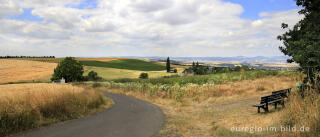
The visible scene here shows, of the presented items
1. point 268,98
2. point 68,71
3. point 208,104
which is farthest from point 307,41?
point 68,71

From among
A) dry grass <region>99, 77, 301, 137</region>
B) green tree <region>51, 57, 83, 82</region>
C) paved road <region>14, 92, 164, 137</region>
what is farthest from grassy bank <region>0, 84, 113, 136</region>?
green tree <region>51, 57, 83, 82</region>

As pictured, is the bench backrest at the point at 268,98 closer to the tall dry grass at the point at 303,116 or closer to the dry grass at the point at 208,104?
the dry grass at the point at 208,104

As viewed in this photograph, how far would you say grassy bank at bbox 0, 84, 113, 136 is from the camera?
25.5 feet

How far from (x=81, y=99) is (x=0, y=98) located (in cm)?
428

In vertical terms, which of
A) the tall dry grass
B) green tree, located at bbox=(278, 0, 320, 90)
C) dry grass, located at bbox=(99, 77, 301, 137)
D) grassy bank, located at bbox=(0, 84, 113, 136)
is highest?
green tree, located at bbox=(278, 0, 320, 90)

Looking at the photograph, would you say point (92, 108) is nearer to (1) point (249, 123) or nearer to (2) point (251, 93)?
(1) point (249, 123)

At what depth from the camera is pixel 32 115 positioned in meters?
8.70

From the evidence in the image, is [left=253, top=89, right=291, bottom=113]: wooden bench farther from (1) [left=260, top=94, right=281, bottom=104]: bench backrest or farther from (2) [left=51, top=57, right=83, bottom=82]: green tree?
(2) [left=51, top=57, right=83, bottom=82]: green tree

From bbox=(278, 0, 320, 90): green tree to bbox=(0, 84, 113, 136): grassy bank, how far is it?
11.3 meters

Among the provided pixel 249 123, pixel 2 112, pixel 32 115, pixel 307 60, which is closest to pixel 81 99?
pixel 32 115

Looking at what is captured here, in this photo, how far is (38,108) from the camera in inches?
363

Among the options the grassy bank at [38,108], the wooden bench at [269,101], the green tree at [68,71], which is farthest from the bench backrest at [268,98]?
the green tree at [68,71]

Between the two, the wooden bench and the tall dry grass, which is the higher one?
the tall dry grass

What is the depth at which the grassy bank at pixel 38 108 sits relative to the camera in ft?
25.5
